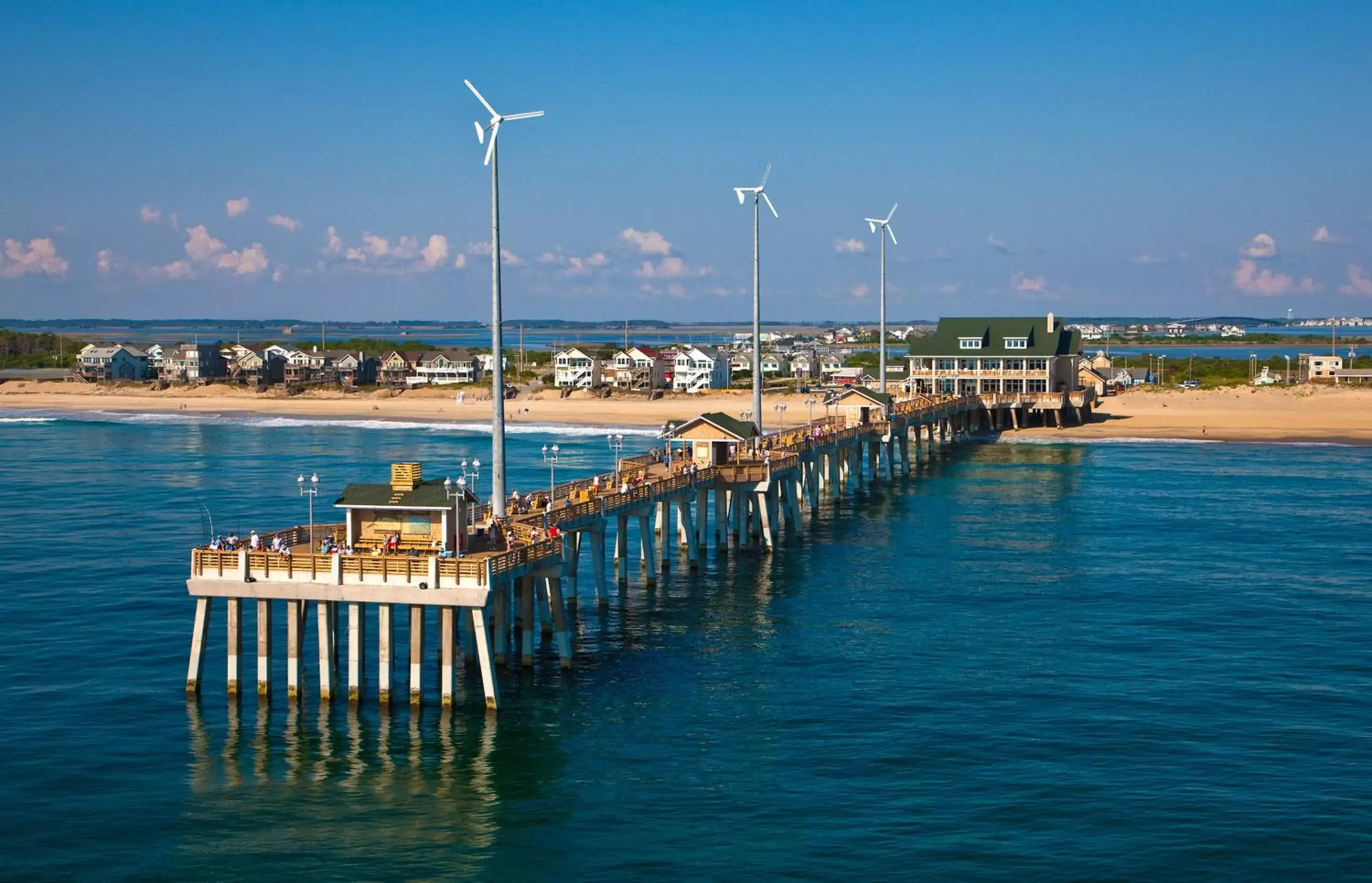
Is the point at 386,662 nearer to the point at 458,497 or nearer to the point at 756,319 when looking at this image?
the point at 458,497

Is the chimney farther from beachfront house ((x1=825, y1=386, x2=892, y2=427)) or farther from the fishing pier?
beachfront house ((x1=825, y1=386, x2=892, y2=427))

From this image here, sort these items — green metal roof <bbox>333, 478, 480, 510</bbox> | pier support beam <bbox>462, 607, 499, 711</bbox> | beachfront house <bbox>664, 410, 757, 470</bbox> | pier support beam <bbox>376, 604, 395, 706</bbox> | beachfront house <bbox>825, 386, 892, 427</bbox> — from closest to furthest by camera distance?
pier support beam <bbox>462, 607, 499, 711</bbox> → pier support beam <bbox>376, 604, 395, 706</bbox> → green metal roof <bbox>333, 478, 480, 510</bbox> → beachfront house <bbox>664, 410, 757, 470</bbox> → beachfront house <bbox>825, 386, 892, 427</bbox>

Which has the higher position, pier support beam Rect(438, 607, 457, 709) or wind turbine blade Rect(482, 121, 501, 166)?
wind turbine blade Rect(482, 121, 501, 166)

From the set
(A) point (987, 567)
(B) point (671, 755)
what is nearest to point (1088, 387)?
(A) point (987, 567)

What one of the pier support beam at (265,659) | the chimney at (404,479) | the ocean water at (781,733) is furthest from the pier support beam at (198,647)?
the chimney at (404,479)

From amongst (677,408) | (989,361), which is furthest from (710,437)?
(677,408)

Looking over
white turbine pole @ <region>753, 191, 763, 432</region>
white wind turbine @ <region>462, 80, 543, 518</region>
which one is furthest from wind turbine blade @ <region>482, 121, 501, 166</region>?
white turbine pole @ <region>753, 191, 763, 432</region>
